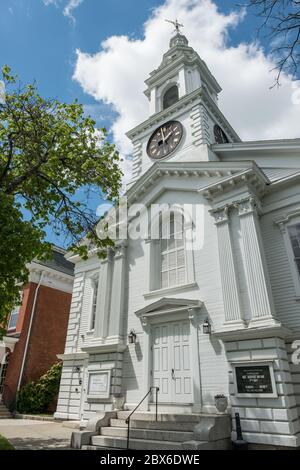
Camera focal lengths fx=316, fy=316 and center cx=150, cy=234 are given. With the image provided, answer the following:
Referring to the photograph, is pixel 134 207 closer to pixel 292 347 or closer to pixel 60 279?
pixel 292 347

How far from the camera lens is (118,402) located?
11.8 metres

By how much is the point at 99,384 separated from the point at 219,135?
15.6m

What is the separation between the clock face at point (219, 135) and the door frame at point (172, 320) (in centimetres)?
1131

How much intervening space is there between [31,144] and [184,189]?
21.5 feet

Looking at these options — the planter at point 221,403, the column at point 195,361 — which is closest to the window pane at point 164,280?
the column at point 195,361

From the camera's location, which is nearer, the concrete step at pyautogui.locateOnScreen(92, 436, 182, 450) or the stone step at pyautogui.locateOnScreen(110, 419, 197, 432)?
the concrete step at pyautogui.locateOnScreen(92, 436, 182, 450)

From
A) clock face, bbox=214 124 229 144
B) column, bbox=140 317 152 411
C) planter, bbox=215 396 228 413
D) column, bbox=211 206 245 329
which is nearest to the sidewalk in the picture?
column, bbox=140 317 152 411

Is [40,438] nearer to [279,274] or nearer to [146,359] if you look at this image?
[146,359]

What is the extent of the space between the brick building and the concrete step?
12255 millimetres

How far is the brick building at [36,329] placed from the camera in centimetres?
2008

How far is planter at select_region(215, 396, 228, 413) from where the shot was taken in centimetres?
913

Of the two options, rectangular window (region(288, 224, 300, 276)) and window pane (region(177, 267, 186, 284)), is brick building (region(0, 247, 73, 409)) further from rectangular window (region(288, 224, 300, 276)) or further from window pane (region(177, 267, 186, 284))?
rectangular window (region(288, 224, 300, 276))

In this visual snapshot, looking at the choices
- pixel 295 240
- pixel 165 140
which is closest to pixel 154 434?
pixel 295 240

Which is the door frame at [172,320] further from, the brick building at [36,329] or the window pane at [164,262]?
the brick building at [36,329]
